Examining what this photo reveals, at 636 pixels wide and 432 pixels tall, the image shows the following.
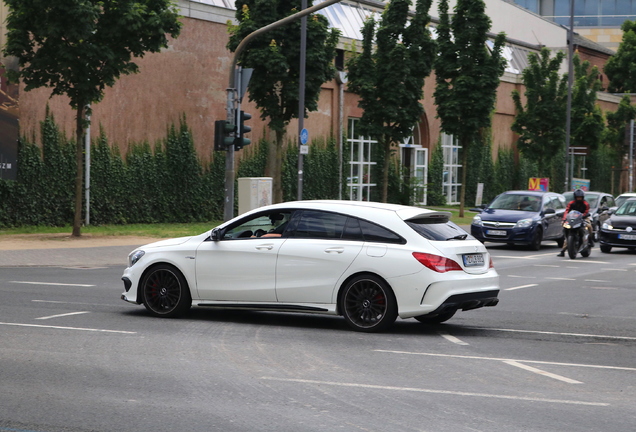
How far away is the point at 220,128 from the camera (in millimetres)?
19891

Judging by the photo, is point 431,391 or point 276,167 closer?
point 431,391

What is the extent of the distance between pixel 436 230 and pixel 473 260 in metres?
0.54

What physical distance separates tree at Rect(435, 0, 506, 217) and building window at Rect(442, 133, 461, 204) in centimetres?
1215

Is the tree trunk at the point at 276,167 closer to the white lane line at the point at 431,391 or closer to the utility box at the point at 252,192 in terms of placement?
the utility box at the point at 252,192

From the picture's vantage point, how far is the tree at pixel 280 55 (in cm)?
2965

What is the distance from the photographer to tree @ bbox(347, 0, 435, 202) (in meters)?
36.3

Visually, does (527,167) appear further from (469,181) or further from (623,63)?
(623,63)

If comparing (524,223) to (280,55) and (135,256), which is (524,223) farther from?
(135,256)

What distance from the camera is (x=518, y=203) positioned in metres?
27.4

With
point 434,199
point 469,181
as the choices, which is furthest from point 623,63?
point 434,199

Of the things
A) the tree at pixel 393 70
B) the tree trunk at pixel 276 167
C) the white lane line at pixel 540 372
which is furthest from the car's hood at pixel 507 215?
the white lane line at pixel 540 372

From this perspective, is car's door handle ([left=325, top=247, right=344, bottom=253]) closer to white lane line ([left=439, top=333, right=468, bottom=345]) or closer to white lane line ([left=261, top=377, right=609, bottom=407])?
white lane line ([left=439, top=333, right=468, bottom=345])

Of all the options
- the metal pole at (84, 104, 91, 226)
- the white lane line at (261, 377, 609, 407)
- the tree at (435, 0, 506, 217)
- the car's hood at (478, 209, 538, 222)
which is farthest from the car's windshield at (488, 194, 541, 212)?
the white lane line at (261, 377, 609, 407)

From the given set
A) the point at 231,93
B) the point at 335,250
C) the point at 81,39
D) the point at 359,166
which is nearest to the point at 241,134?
the point at 231,93
